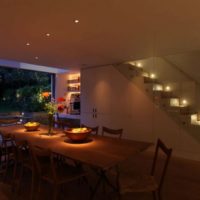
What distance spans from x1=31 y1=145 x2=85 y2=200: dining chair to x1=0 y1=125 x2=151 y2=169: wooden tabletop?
0.14 meters

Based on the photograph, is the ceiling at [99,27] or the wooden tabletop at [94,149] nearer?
the wooden tabletop at [94,149]

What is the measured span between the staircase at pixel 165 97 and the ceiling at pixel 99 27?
725mm

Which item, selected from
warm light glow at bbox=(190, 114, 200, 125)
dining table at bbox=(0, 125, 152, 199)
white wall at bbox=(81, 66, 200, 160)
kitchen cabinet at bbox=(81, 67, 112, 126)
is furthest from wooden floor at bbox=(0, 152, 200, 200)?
kitchen cabinet at bbox=(81, 67, 112, 126)

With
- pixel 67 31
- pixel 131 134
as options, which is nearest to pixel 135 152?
pixel 67 31

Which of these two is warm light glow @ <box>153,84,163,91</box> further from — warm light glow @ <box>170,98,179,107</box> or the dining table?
the dining table

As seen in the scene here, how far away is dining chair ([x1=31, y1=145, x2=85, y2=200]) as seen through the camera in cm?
221

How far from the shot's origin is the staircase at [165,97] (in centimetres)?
447

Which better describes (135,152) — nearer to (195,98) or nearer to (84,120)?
(195,98)

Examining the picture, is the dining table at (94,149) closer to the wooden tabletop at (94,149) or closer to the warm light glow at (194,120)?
the wooden tabletop at (94,149)

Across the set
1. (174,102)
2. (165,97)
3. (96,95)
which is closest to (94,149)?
(165,97)

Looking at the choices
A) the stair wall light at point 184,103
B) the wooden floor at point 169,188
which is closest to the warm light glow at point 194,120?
the stair wall light at point 184,103

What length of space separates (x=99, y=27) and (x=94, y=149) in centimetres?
179

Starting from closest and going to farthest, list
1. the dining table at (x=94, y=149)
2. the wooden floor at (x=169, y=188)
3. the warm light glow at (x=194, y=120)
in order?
1. the dining table at (x=94, y=149)
2. the wooden floor at (x=169, y=188)
3. the warm light glow at (x=194, y=120)

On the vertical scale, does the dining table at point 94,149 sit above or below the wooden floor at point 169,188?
above
